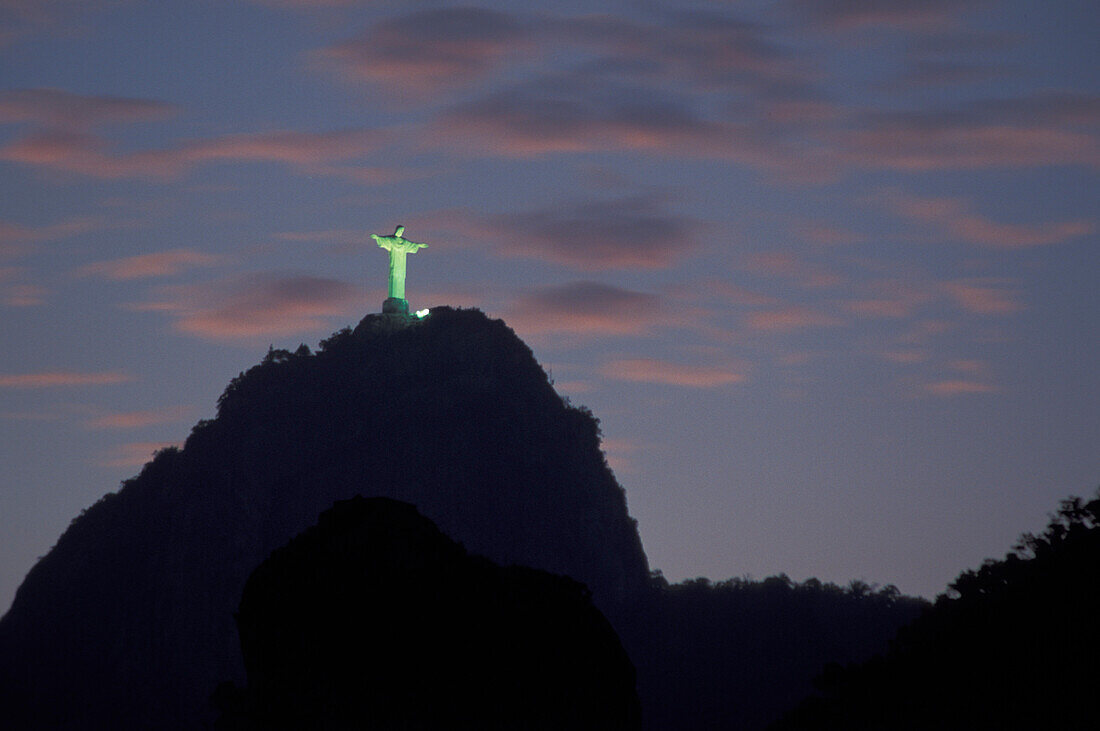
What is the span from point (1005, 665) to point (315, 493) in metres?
131

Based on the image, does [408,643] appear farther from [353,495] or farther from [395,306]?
[395,306]

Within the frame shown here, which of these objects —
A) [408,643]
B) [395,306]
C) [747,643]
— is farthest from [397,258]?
[408,643]

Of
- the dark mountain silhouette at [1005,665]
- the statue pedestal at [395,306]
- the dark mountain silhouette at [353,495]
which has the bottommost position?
the dark mountain silhouette at [1005,665]

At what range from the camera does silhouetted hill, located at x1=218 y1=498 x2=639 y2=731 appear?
34406mm

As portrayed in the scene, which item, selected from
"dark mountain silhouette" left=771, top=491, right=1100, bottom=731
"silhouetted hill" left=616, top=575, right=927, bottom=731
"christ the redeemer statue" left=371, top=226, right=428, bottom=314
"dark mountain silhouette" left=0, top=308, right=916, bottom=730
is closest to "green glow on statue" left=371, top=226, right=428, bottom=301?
"christ the redeemer statue" left=371, top=226, right=428, bottom=314

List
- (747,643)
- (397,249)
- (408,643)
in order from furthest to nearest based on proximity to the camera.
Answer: (397,249), (747,643), (408,643)

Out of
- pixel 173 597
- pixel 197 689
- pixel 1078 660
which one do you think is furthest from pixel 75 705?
pixel 1078 660

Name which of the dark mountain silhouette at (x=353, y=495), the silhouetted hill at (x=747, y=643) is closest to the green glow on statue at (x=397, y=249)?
the dark mountain silhouette at (x=353, y=495)

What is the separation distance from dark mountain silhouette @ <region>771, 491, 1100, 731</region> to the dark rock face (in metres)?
102

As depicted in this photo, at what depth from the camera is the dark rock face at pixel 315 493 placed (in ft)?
477

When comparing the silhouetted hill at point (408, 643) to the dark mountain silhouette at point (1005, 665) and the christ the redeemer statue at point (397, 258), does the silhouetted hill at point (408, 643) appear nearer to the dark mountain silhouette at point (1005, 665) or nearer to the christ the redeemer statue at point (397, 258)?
the dark mountain silhouette at point (1005, 665)

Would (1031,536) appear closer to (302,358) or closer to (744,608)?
(744,608)

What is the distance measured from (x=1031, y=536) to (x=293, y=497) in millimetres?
125956

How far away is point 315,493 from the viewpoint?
532 feet
